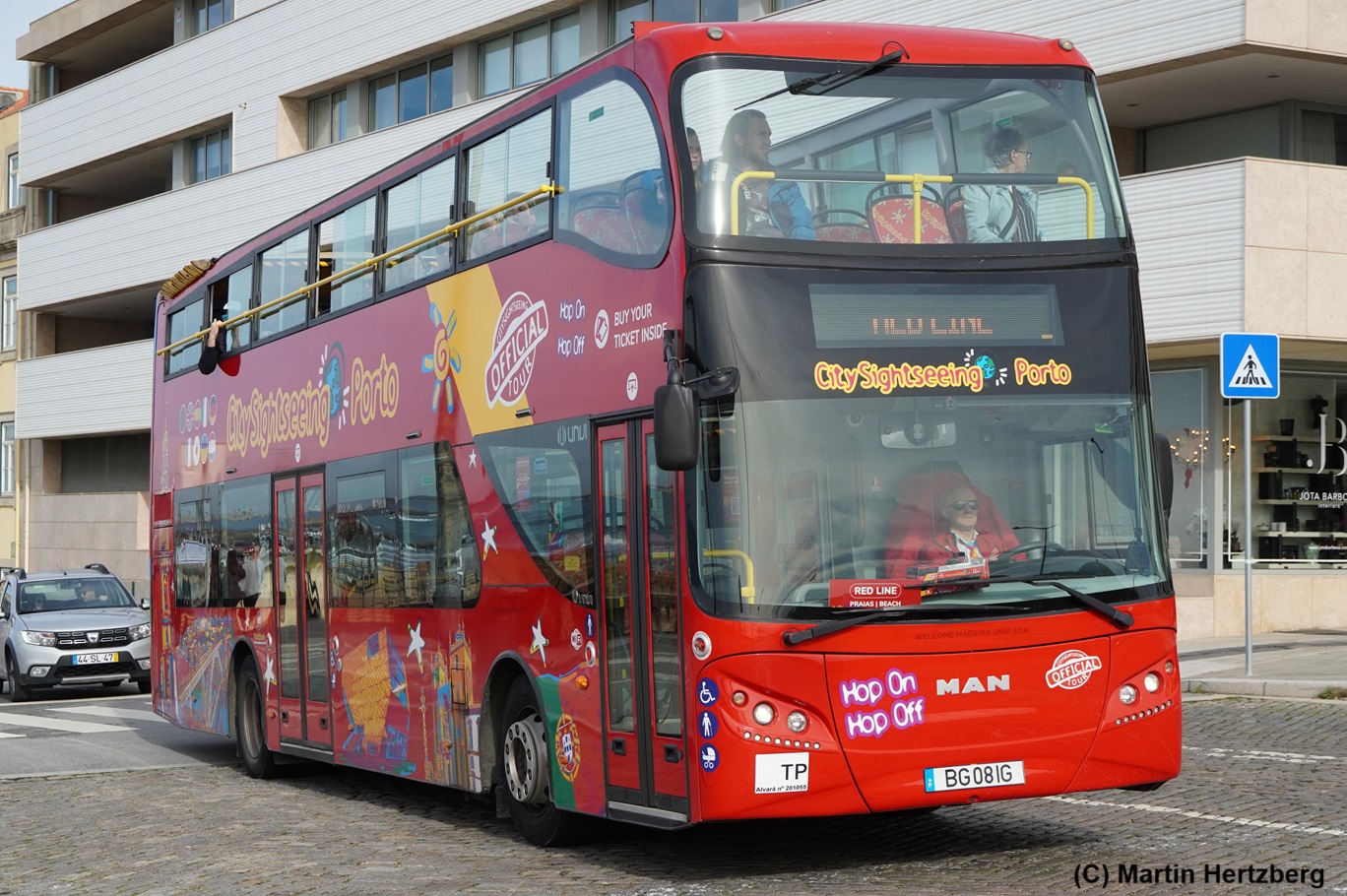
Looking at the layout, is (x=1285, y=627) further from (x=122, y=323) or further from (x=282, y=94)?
(x=122, y=323)

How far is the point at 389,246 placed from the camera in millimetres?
12531

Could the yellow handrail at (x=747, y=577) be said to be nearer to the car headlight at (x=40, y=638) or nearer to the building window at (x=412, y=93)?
the car headlight at (x=40, y=638)

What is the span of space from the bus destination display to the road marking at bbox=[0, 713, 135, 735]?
13.2m

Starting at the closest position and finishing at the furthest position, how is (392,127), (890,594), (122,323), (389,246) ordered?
(890,594)
(389,246)
(392,127)
(122,323)

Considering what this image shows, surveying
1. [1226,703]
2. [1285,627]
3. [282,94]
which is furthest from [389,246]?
[282,94]

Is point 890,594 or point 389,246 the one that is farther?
point 389,246

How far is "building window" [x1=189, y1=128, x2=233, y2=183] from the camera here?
42812 millimetres

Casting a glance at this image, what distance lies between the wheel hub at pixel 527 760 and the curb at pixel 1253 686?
29.3 feet

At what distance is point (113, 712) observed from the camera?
2189cm

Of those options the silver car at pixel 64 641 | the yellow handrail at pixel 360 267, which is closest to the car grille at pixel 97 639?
the silver car at pixel 64 641

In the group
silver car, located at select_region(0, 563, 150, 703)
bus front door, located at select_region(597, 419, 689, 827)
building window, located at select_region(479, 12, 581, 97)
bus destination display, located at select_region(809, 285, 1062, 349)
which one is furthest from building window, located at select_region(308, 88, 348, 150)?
→ bus destination display, located at select_region(809, 285, 1062, 349)

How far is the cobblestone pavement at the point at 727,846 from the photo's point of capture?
8.41 meters

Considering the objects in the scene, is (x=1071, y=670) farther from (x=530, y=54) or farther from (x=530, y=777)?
(x=530, y=54)

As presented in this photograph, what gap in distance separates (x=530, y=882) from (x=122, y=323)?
46.8m
